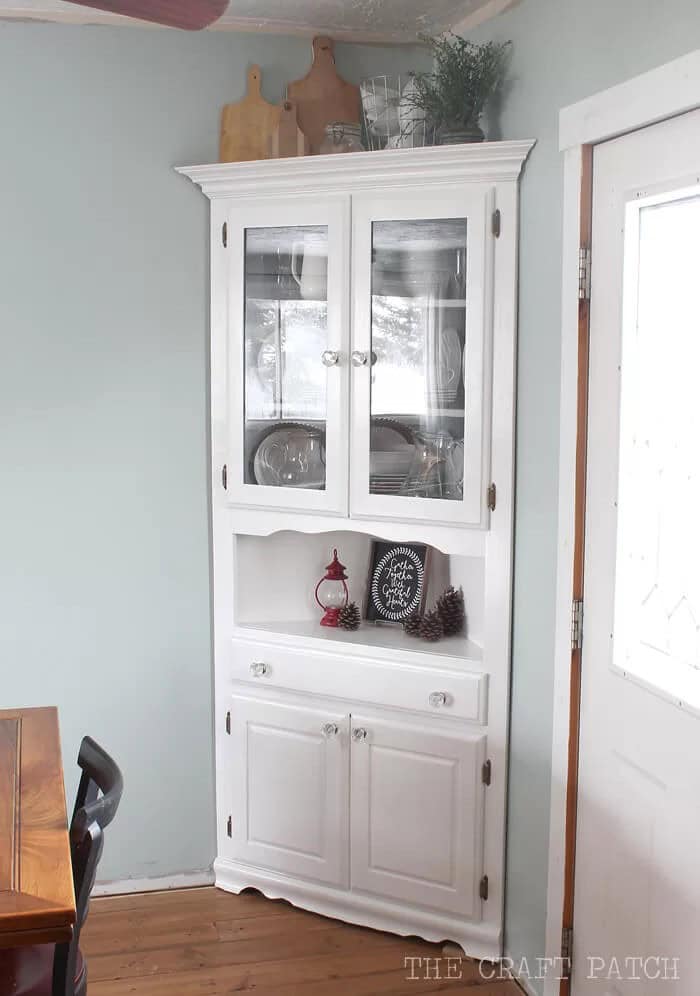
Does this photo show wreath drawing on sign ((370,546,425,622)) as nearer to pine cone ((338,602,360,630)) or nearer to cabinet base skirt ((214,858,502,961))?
pine cone ((338,602,360,630))

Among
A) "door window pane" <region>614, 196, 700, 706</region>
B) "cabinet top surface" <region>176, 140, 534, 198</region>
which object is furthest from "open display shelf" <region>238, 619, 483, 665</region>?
"cabinet top surface" <region>176, 140, 534, 198</region>

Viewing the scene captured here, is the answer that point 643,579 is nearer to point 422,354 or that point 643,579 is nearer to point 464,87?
point 422,354

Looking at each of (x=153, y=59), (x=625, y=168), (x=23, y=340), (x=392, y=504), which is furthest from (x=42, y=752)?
(x=153, y=59)

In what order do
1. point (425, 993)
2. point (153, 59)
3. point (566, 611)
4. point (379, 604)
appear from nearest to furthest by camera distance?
point (566, 611), point (425, 993), point (153, 59), point (379, 604)

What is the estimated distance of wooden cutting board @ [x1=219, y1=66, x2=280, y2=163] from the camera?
293 cm

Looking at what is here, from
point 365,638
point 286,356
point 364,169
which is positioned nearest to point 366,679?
point 365,638

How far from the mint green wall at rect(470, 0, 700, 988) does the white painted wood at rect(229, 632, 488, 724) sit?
0.45ft

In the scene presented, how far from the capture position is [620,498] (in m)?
2.19

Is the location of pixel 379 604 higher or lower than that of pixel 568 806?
higher

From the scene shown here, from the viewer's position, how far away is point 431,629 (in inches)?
113

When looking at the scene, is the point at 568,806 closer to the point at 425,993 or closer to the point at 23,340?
the point at 425,993

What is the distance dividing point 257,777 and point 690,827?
142cm

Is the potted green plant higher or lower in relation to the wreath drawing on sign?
higher

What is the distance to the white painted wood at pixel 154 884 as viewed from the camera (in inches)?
122
